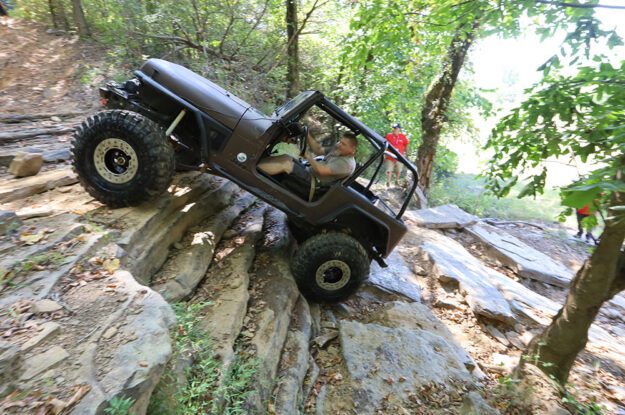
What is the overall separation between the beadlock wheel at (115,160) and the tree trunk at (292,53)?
660 centimetres

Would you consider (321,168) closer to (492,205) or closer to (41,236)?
(41,236)

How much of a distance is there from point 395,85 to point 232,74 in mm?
3963

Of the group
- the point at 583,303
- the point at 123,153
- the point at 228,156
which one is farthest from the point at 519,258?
the point at 123,153

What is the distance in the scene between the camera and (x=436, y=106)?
9.59 m

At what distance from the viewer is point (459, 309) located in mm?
5102

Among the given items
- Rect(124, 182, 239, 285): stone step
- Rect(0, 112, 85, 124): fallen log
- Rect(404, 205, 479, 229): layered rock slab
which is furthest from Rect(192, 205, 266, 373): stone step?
Rect(0, 112, 85, 124): fallen log

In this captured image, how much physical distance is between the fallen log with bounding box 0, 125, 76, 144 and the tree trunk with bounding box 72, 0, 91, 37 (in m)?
5.75

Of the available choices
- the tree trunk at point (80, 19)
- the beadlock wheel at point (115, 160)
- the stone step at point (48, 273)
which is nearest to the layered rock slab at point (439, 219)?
the beadlock wheel at point (115, 160)

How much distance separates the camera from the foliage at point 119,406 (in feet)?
5.33

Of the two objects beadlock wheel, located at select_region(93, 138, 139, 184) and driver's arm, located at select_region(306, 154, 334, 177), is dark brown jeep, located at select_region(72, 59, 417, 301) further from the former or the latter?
driver's arm, located at select_region(306, 154, 334, 177)

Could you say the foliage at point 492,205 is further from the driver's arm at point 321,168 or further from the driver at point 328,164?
the driver's arm at point 321,168

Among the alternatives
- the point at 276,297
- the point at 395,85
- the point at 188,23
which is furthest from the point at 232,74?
the point at 276,297

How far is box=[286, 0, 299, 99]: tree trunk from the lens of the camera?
8930 millimetres

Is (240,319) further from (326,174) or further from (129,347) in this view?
(326,174)
